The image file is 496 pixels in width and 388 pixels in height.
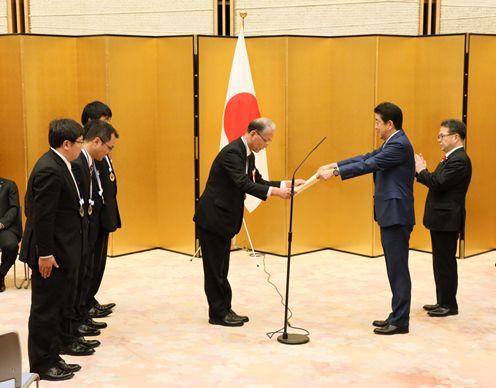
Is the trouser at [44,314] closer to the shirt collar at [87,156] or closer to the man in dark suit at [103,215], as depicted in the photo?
the shirt collar at [87,156]

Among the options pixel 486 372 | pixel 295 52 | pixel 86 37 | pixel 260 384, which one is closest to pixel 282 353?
pixel 260 384

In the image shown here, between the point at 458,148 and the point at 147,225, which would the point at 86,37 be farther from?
the point at 458,148

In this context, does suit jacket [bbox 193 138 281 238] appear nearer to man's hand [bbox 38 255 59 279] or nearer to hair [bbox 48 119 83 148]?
hair [bbox 48 119 83 148]

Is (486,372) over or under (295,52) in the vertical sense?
under

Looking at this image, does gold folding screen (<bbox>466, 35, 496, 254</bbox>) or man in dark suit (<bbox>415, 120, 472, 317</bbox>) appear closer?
man in dark suit (<bbox>415, 120, 472, 317</bbox>)

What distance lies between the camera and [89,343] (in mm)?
4824

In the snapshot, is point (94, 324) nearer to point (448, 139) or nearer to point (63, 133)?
point (63, 133)

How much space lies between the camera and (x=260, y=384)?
166 inches

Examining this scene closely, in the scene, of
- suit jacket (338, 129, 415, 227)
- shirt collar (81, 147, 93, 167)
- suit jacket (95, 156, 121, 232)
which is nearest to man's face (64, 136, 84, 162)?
shirt collar (81, 147, 93, 167)

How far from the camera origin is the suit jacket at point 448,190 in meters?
5.41

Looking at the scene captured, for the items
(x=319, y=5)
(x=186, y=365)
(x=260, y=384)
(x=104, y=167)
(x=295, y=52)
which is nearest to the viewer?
(x=260, y=384)

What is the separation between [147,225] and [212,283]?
2.66m

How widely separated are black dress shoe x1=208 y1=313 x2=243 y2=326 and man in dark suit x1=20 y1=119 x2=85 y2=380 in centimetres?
135

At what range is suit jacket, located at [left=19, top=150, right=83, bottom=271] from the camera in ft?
13.1
